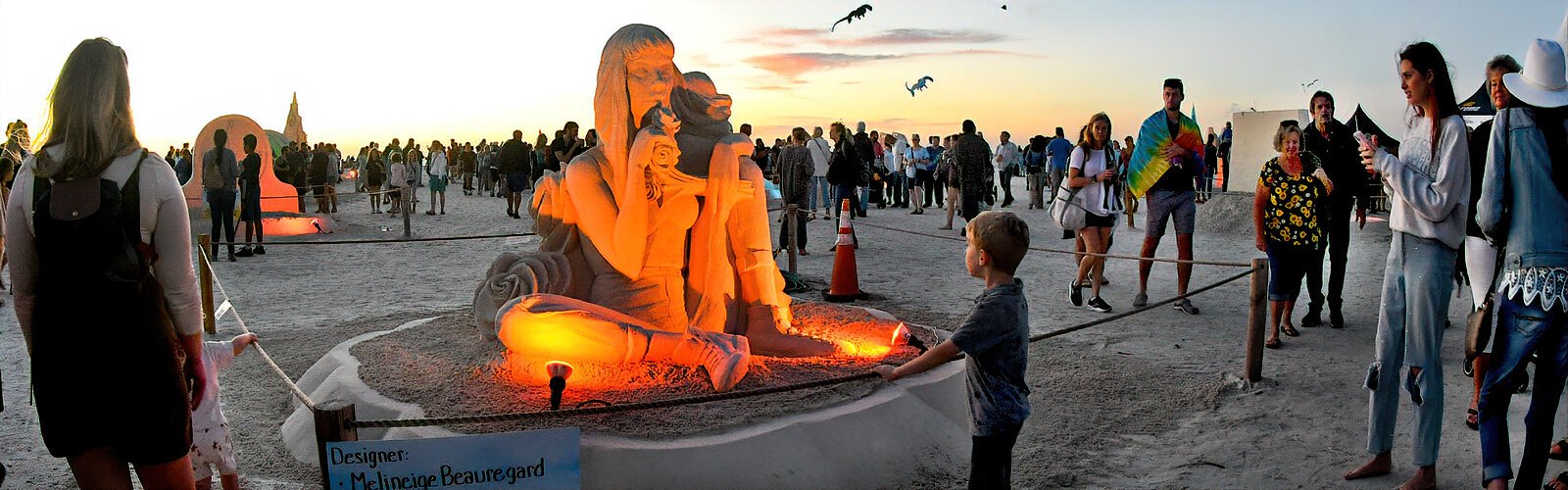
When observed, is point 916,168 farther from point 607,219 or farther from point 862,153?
point 607,219

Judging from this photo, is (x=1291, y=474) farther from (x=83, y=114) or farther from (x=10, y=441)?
(x=10, y=441)

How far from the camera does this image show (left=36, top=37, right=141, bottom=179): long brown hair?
2.67m

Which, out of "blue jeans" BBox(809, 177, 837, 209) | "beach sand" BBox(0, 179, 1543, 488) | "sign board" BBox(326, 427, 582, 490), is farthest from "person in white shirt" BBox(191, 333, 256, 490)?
"blue jeans" BBox(809, 177, 837, 209)

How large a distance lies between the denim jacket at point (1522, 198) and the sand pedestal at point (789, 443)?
2.39 metres

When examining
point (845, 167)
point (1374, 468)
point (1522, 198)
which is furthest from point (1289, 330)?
point (845, 167)

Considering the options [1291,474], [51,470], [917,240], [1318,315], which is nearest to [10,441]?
[51,470]

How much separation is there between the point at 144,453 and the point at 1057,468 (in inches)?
146

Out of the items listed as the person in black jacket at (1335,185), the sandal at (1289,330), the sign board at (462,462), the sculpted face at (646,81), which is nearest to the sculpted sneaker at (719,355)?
the sculpted face at (646,81)

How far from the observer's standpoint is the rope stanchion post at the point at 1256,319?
6039 mm

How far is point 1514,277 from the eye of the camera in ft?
12.5

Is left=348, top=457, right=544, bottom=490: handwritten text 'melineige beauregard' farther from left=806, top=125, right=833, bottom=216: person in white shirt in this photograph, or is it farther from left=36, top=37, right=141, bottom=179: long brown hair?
left=806, top=125, right=833, bottom=216: person in white shirt

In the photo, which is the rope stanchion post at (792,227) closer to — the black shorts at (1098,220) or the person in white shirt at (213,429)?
the black shorts at (1098,220)

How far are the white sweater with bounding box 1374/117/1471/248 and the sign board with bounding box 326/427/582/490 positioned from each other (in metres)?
3.27

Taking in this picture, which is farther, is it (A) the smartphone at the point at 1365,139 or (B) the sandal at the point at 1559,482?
(A) the smartphone at the point at 1365,139
